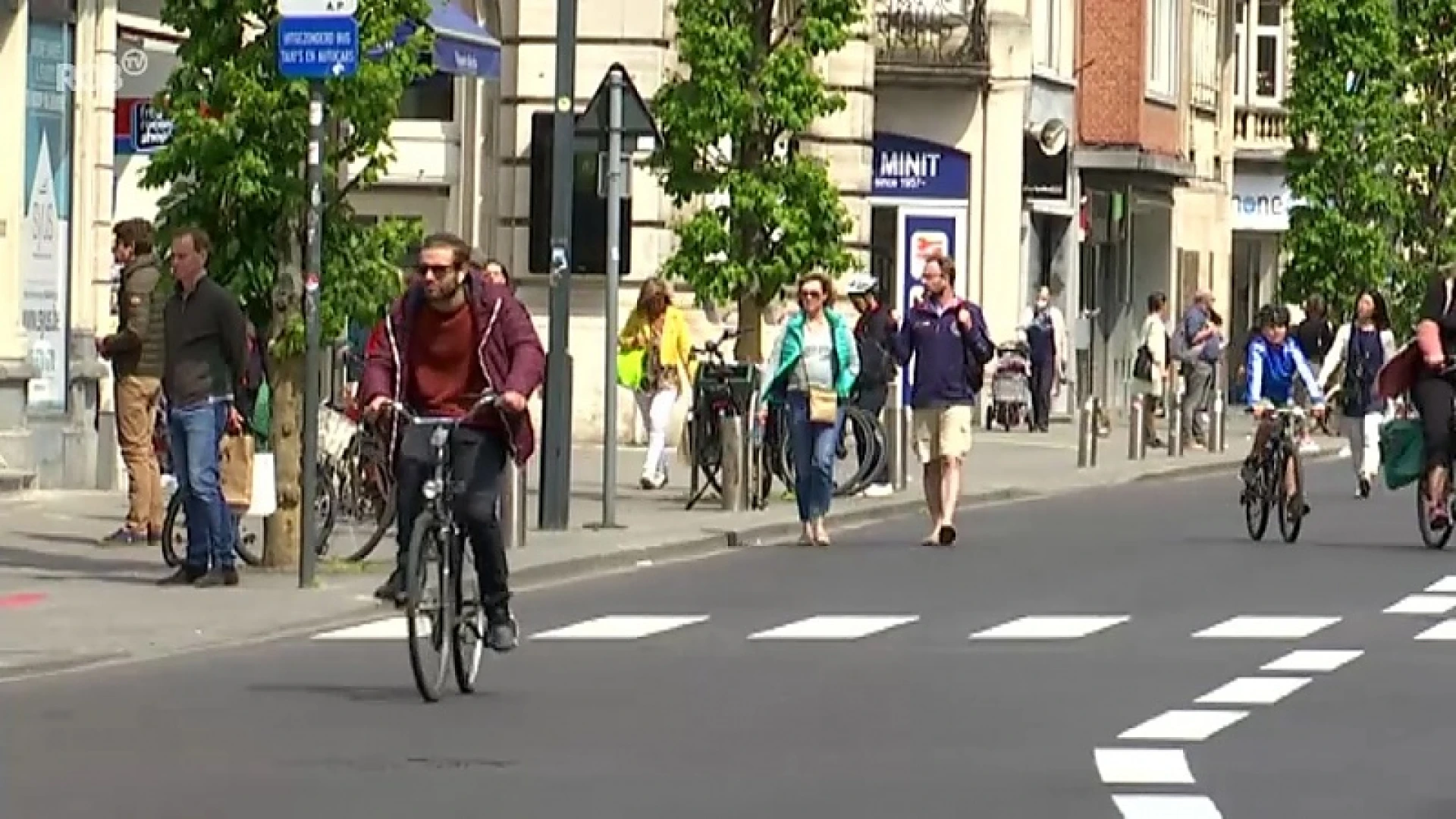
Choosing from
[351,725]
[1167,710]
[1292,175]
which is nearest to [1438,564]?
[1167,710]

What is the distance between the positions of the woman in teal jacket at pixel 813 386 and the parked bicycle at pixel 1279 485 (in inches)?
108

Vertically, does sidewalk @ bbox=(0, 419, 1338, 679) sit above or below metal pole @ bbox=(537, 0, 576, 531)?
below

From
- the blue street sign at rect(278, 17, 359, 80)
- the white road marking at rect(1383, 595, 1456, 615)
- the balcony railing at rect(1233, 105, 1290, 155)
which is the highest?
the balcony railing at rect(1233, 105, 1290, 155)

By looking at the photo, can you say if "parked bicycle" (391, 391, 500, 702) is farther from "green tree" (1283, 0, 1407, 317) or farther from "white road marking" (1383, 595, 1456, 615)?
"green tree" (1283, 0, 1407, 317)

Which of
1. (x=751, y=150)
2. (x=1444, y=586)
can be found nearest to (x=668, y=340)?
(x=751, y=150)

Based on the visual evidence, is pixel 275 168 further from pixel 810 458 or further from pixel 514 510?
pixel 810 458

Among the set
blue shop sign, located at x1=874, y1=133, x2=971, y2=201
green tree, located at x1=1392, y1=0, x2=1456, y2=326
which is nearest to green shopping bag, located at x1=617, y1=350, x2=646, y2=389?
blue shop sign, located at x1=874, y1=133, x2=971, y2=201

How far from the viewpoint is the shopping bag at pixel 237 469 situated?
22.5 metres

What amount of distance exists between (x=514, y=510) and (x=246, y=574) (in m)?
2.60

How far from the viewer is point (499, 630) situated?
16.2 meters

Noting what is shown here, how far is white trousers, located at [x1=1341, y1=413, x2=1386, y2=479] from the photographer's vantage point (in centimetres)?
3472

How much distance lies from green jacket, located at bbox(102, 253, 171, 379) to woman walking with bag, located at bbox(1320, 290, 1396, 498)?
13.4 m

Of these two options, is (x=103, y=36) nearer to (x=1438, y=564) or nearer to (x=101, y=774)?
(x=1438, y=564)

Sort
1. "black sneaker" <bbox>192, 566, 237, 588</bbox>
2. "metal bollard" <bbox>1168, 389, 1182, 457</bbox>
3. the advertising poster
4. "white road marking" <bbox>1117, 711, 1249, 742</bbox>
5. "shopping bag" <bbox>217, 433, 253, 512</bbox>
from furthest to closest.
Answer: "metal bollard" <bbox>1168, 389, 1182, 457</bbox>
the advertising poster
"shopping bag" <bbox>217, 433, 253, 512</bbox>
"black sneaker" <bbox>192, 566, 237, 588</bbox>
"white road marking" <bbox>1117, 711, 1249, 742</bbox>
